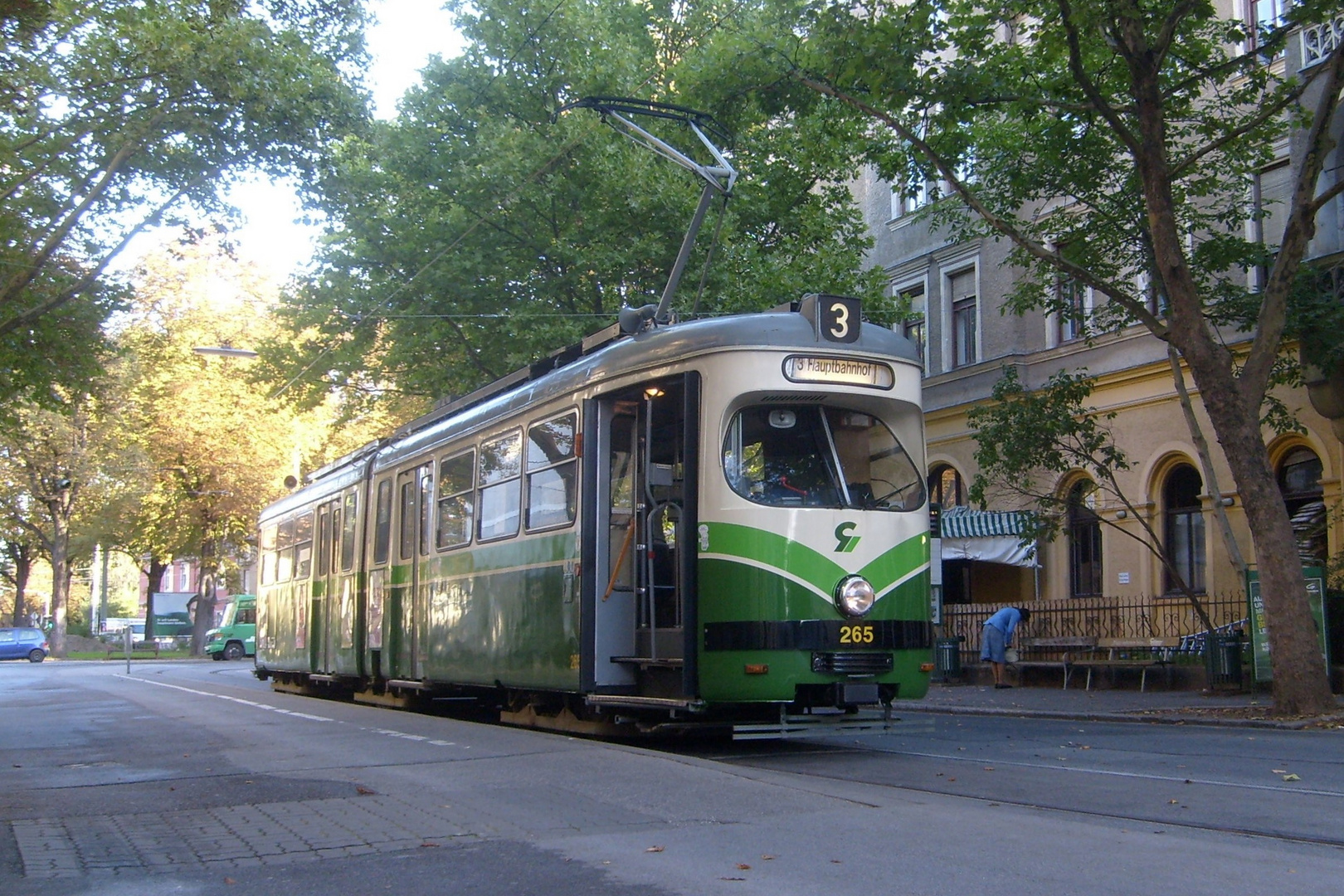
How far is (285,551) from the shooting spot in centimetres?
2311

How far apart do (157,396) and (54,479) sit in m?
6.74

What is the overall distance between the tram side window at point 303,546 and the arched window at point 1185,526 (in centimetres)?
1350

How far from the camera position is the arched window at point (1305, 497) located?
2094 cm

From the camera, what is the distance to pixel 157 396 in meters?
48.7

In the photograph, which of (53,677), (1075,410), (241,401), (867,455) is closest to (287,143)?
(867,455)

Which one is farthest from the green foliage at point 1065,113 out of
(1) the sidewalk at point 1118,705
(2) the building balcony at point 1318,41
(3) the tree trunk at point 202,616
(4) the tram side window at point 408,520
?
(3) the tree trunk at point 202,616

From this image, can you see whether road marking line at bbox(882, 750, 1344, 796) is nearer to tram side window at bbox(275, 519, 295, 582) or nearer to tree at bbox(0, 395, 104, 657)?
tram side window at bbox(275, 519, 295, 582)

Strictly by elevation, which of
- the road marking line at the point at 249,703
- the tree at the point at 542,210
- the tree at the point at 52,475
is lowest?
the road marking line at the point at 249,703

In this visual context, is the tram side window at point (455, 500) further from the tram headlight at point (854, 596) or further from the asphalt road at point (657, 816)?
the tram headlight at point (854, 596)

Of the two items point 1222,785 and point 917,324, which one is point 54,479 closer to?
point 917,324

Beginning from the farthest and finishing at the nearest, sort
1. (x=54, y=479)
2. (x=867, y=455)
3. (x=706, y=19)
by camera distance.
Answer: (x=54, y=479), (x=706, y=19), (x=867, y=455)

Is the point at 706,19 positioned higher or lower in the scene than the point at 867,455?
higher

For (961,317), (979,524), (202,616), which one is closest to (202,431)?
(202,616)

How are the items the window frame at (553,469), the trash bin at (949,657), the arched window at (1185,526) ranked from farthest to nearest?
the trash bin at (949,657) → the arched window at (1185,526) → the window frame at (553,469)
